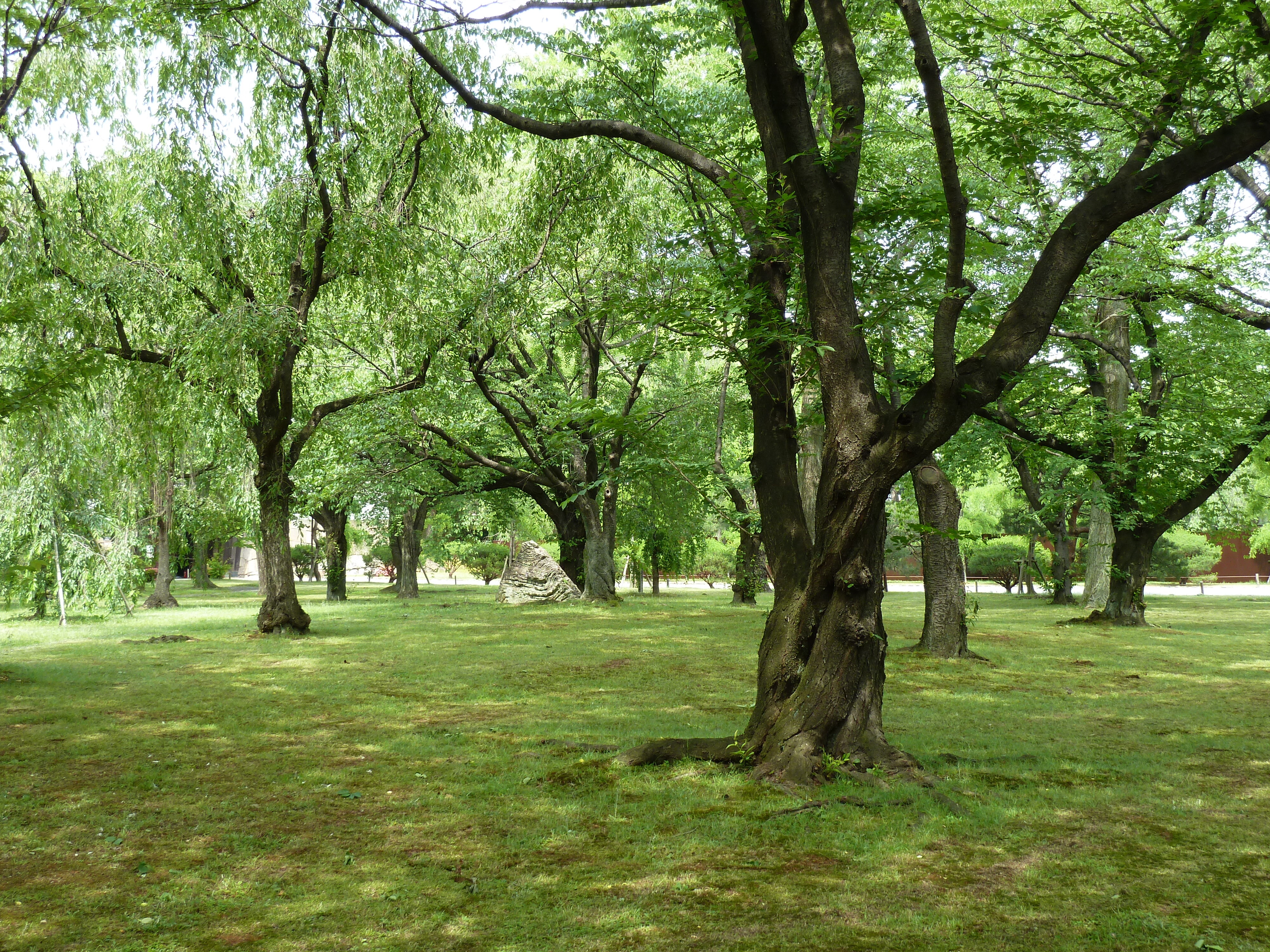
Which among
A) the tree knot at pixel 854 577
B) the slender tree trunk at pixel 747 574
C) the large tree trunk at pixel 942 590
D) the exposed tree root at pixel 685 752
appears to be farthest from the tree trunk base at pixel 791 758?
the large tree trunk at pixel 942 590

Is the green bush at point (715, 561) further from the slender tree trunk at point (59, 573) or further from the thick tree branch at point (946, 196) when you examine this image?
the thick tree branch at point (946, 196)

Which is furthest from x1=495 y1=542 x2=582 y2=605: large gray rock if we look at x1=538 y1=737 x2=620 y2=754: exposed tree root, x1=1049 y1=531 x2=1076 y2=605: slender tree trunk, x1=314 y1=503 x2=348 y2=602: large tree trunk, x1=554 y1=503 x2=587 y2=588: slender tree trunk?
x1=538 y1=737 x2=620 y2=754: exposed tree root

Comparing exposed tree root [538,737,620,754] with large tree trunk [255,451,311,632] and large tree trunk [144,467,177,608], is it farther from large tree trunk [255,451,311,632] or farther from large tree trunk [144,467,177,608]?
large tree trunk [144,467,177,608]

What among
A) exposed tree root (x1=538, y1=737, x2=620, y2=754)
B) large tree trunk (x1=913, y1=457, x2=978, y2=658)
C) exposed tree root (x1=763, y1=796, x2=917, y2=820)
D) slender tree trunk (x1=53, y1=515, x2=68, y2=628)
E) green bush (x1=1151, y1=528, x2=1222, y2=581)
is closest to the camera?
exposed tree root (x1=763, y1=796, x2=917, y2=820)

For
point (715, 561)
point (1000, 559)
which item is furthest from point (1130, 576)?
point (715, 561)

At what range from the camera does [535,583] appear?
24.5 m

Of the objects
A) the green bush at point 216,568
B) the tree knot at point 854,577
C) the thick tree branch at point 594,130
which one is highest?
the thick tree branch at point 594,130

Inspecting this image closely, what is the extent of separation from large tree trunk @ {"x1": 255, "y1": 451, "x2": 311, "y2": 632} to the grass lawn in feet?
16.2

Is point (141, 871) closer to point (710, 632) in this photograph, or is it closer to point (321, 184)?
point (321, 184)

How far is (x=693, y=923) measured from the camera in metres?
3.84

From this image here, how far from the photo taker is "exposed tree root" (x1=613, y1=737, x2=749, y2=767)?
6.48 metres

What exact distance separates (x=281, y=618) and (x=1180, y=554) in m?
33.8

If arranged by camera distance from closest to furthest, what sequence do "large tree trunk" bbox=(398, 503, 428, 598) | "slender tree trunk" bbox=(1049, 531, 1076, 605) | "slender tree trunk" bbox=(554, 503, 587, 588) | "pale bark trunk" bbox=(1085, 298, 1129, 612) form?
"pale bark trunk" bbox=(1085, 298, 1129, 612)
"slender tree trunk" bbox=(554, 503, 587, 588)
"slender tree trunk" bbox=(1049, 531, 1076, 605)
"large tree trunk" bbox=(398, 503, 428, 598)

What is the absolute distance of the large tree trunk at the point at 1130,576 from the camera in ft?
59.6
